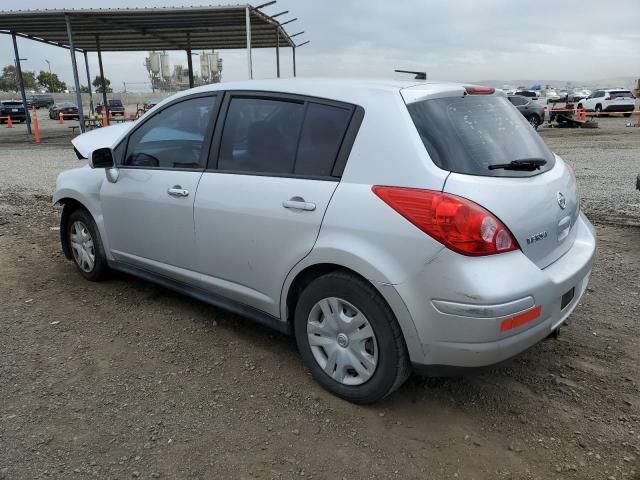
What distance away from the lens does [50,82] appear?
9562 cm

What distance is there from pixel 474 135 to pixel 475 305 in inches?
36.2

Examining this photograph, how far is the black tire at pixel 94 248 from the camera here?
4410mm

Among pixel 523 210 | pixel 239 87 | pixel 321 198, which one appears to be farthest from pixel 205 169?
pixel 523 210

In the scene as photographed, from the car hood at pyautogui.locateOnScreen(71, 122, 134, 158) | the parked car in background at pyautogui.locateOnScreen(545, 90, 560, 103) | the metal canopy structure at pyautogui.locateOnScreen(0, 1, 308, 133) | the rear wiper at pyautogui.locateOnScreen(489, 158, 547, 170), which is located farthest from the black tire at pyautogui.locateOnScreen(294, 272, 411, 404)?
the parked car in background at pyautogui.locateOnScreen(545, 90, 560, 103)

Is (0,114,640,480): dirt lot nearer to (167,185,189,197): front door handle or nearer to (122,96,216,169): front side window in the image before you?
(167,185,189,197): front door handle

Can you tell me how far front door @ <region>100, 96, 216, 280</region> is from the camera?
350 cm

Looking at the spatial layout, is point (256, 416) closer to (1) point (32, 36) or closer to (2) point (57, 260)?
(2) point (57, 260)

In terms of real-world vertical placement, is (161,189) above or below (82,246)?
above

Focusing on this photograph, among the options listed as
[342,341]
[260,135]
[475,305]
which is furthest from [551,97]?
[475,305]

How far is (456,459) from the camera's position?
2.48 m

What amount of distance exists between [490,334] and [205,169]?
2029 mm

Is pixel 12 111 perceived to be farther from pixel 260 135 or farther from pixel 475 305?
pixel 475 305

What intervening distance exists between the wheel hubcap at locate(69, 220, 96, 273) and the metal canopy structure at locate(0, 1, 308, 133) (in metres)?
11.4

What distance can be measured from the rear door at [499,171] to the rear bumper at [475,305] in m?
0.18
